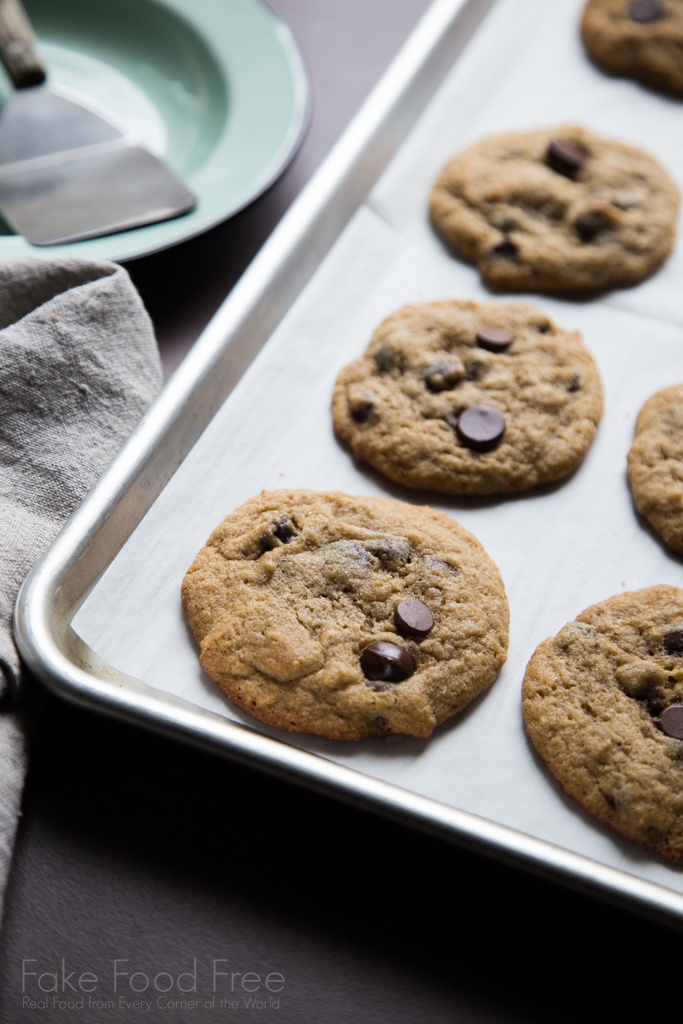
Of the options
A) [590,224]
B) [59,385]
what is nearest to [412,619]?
[59,385]

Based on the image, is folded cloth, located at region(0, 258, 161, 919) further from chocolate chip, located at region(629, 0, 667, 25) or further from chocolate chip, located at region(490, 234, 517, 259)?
chocolate chip, located at region(629, 0, 667, 25)

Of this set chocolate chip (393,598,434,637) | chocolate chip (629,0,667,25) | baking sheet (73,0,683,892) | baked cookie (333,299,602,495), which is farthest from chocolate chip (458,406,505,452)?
chocolate chip (629,0,667,25)

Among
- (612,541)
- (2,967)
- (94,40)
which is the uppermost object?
(94,40)

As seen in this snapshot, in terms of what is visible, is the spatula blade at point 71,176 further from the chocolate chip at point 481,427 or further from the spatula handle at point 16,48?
the chocolate chip at point 481,427

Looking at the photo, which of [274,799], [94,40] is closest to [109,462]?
[274,799]

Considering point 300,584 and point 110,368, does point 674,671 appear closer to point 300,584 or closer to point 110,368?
point 300,584

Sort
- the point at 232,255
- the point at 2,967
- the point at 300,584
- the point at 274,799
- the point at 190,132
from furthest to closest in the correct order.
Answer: the point at 190,132
the point at 232,255
the point at 300,584
the point at 274,799
the point at 2,967
